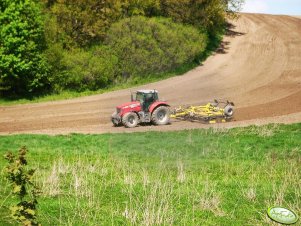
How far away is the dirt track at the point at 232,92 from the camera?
89.7 ft

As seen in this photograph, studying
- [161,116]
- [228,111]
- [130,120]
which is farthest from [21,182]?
[228,111]

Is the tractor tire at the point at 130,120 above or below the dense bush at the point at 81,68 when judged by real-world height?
below

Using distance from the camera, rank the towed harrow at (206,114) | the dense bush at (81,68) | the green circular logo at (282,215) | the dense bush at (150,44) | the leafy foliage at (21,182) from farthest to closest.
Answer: the dense bush at (150,44)
the dense bush at (81,68)
the towed harrow at (206,114)
the green circular logo at (282,215)
the leafy foliage at (21,182)

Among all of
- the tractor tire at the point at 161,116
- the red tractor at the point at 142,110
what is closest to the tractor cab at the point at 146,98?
the red tractor at the point at 142,110

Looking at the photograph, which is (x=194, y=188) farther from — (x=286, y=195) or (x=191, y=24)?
(x=191, y=24)

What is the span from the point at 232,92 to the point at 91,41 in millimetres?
12327

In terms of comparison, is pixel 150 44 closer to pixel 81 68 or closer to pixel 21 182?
pixel 81 68

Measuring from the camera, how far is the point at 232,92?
36.2 m

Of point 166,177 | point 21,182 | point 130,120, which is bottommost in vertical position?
point 130,120

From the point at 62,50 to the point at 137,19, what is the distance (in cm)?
705

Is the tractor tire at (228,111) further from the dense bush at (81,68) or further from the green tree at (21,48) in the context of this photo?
the green tree at (21,48)

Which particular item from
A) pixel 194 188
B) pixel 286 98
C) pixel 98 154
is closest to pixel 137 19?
pixel 286 98

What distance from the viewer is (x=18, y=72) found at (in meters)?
33.2

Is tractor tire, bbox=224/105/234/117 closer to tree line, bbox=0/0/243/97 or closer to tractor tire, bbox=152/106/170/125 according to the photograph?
tractor tire, bbox=152/106/170/125
